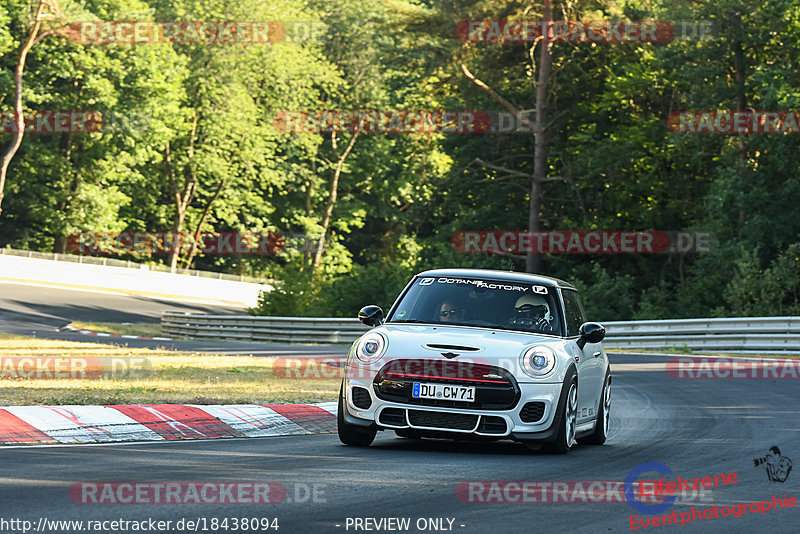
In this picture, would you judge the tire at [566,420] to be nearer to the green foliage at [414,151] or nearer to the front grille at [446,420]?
the front grille at [446,420]

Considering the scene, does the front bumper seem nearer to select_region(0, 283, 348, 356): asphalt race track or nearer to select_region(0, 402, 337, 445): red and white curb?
select_region(0, 402, 337, 445): red and white curb

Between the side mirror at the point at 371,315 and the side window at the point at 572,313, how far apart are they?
1.77 m

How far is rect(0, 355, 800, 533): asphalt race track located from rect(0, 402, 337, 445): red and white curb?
56cm

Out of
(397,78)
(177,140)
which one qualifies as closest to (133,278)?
(177,140)

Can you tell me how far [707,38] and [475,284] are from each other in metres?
28.8

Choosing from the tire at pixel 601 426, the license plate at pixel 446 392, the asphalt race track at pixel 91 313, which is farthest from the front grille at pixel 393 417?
the asphalt race track at pixel 91 313

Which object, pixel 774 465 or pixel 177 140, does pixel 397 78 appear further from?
pixel 774 465

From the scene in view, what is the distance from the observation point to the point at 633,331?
30922mm

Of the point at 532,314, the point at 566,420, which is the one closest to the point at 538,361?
the point at 566,420

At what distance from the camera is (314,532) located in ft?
19.9

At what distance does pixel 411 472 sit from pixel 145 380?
8.15 meters

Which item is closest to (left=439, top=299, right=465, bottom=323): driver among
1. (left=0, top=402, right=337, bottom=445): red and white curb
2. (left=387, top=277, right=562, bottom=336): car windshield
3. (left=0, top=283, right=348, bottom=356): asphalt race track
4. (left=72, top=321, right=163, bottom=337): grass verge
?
(left=387, top=277, right=562, bottom=336): car windshield

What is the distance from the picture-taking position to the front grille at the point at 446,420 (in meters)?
9.56

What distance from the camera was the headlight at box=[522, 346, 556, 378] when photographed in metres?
9.75
